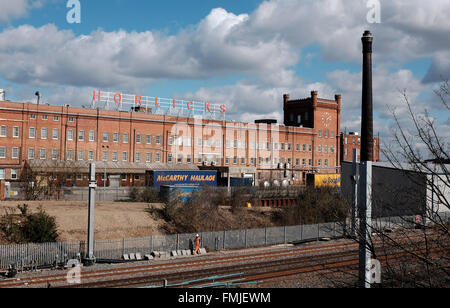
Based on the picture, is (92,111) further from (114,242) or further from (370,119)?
(370,119)

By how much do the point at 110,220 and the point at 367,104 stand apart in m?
22.8

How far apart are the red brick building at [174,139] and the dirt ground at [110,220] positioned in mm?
20149

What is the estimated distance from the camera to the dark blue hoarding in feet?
186

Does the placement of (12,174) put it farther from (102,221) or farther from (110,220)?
(102,221)

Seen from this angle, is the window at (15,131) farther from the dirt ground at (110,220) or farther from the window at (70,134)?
the dirt ground at (110,220)

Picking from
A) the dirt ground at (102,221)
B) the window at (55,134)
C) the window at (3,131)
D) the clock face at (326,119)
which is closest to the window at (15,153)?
the window at (3,131)

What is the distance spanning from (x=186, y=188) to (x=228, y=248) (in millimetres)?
15614

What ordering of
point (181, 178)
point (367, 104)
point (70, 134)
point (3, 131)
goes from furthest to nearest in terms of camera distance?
1. point (70, 134)
2. point (181, 178)
3. point (3, 131)
4. point (367, 104)

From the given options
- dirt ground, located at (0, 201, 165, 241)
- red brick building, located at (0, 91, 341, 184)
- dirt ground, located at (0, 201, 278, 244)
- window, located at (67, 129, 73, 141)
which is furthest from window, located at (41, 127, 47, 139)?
dirt ground, located at (0, 201, 165, 241)

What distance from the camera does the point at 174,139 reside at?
71.4 m

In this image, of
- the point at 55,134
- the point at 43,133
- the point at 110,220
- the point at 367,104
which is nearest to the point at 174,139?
the point at 55,134

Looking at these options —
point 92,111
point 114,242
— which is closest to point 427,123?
point 114,242

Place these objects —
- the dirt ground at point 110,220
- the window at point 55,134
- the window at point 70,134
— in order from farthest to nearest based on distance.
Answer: the window at point 70,134 < the window at point 55,134 < the dirt ground at point 110,220

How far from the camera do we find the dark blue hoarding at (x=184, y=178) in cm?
5678
